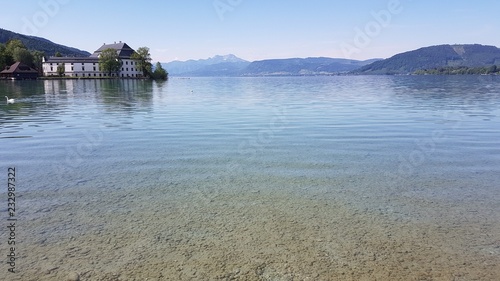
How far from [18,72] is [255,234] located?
544ft

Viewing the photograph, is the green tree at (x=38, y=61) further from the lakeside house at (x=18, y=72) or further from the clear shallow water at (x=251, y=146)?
the clear shallow water at (x=251, y=146)

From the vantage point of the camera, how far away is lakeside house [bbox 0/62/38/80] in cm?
13912

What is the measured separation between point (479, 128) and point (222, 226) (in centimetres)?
2321

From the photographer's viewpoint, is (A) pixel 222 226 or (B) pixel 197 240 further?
(A) pixel 222 226

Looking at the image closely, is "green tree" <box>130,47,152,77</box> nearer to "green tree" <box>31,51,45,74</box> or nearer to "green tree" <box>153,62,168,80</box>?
"green tree" <box>153,62,168,80</box>

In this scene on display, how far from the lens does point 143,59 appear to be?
168 meters

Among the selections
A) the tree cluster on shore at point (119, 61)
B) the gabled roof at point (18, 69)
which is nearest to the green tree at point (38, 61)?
the gabled roof at point (18, 69)

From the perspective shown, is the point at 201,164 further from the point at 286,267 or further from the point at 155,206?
the point at 286,267

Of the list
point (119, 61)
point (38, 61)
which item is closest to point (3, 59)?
point (38, 61)

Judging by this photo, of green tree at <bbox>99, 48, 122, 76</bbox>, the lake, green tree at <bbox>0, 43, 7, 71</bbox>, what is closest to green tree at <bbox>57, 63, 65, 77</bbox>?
green tree at <bbox>99, 48, 122, 76</bbox>

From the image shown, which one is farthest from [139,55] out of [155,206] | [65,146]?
[155,206]

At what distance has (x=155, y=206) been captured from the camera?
34.2 feet

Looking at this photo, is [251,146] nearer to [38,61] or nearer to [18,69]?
[18,69]

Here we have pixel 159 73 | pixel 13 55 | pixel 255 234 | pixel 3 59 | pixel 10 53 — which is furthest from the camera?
pixel 159 73
